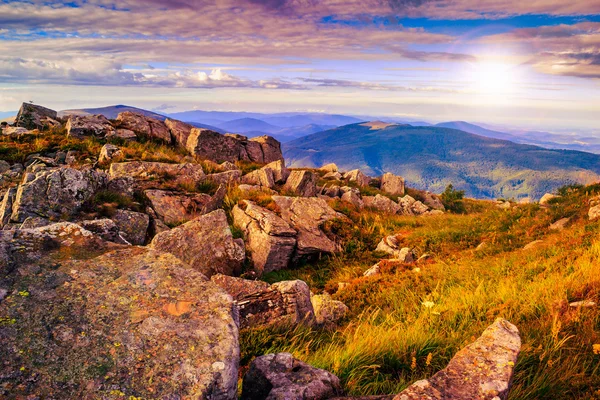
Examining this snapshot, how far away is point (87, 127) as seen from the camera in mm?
26641

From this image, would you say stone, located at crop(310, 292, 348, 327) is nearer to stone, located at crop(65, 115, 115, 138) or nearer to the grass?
the grass

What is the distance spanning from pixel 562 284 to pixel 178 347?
7879mm

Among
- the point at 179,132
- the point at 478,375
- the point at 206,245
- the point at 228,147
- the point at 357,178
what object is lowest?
the point at 357,178

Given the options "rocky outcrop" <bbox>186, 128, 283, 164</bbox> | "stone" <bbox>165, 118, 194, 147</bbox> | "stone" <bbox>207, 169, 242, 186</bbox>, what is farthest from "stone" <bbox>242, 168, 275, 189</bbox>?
"stone" <bbox>165, 118, 194, 147</bbox>

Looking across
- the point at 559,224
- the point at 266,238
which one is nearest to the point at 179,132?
the point at 266,238

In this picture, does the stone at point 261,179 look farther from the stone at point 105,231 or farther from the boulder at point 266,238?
the stone at point 105,231

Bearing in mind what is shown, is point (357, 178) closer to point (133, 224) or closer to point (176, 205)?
point (176, 205)

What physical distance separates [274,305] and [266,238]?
7.25 meters

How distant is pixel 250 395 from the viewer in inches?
164

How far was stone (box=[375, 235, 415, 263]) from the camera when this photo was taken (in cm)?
1480

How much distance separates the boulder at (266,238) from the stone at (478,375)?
1068 cm

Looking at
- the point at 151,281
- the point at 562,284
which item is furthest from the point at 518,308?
the point at 151,281

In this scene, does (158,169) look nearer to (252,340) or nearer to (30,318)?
(252,340)

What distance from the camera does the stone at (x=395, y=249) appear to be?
14.8 meters
